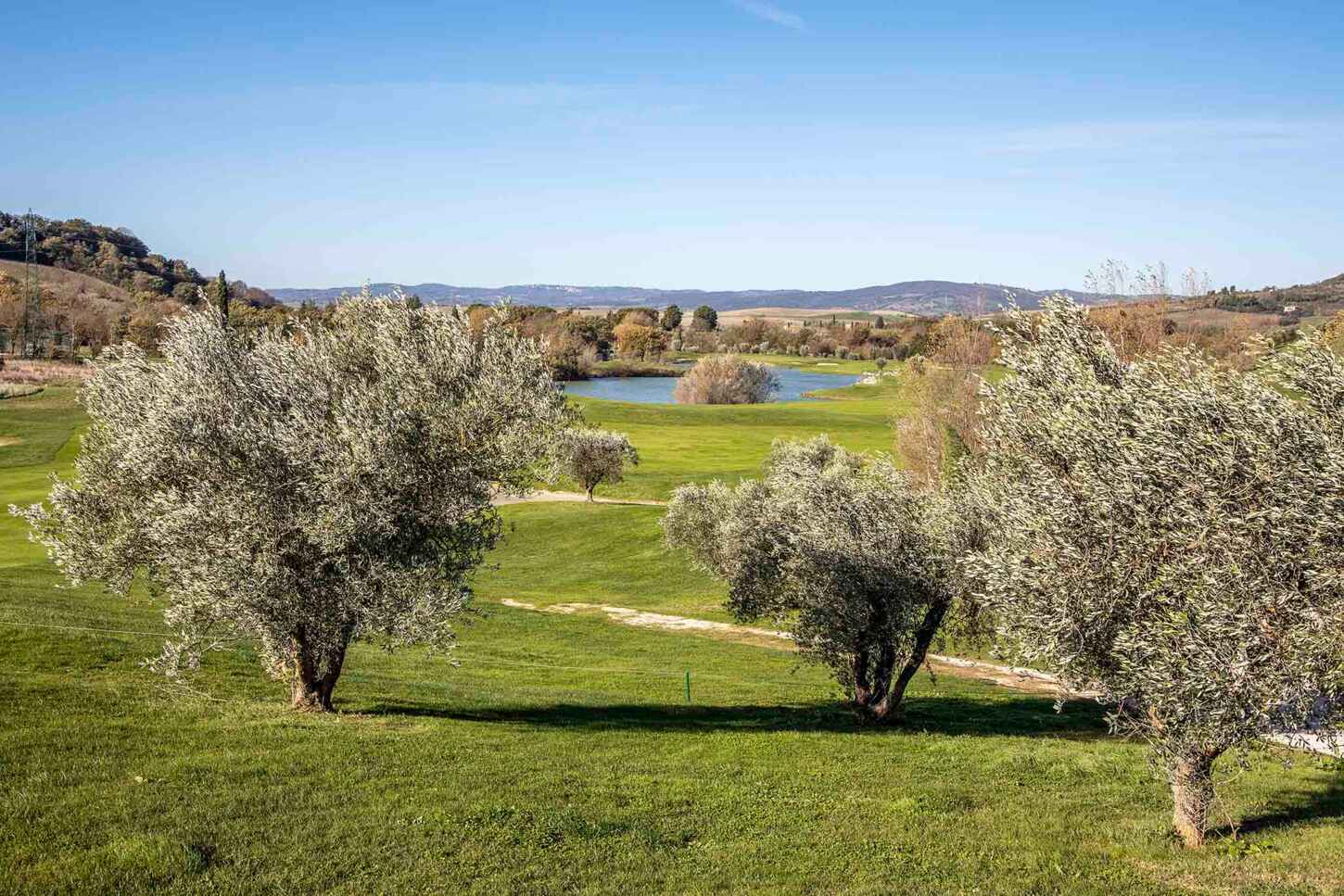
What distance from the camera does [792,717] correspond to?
97.6ft

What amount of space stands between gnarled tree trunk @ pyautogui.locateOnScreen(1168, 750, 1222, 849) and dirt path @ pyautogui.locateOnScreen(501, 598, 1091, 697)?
62.6 feet

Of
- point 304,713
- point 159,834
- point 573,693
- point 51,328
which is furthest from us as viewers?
point 51,328

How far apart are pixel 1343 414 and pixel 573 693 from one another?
2290 cm

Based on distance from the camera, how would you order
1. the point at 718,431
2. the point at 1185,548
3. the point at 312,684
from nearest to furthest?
the point at 1185,548 → the point at 312,684 → the point at 718,431

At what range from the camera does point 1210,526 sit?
1552cm

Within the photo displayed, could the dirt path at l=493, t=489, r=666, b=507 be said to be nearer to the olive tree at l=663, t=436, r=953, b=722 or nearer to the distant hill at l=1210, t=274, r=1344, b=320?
the olive tree at l=663, t=436, r=953, b=722

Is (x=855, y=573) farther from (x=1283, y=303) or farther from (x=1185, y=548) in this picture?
(x=1283, y=303)

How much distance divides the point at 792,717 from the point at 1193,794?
13351mm

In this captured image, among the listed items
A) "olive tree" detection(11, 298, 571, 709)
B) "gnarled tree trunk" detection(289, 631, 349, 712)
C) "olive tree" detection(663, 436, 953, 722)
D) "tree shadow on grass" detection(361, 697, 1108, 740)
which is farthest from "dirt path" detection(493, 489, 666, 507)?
"olive tree" detection(11, 298, 571, 709)

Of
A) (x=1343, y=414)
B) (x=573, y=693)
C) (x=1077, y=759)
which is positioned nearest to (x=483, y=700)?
(x=573, y=693)

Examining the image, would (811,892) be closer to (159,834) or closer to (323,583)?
(159,834)

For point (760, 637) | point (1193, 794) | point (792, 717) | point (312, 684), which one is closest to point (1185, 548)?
point (1193, 794)

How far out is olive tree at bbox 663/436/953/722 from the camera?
26438 millimetres

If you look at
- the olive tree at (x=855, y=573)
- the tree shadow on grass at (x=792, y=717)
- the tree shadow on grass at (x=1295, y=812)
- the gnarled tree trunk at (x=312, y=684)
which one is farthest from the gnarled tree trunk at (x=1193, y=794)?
the gnarled tree trunk at (x=312, y=684)
